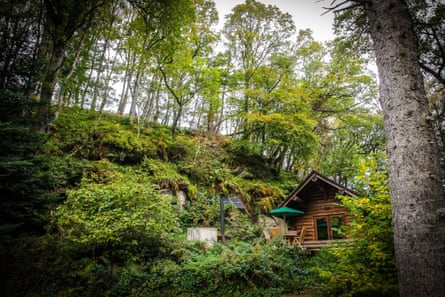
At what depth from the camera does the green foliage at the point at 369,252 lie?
356 cm

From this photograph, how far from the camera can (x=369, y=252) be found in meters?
3.90

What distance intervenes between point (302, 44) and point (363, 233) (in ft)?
56.1

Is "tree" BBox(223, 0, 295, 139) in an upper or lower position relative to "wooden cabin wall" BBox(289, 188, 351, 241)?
upper

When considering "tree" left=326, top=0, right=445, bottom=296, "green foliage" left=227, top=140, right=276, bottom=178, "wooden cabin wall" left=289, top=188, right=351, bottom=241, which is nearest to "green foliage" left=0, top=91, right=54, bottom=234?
"tree" left=326, top=0, right=445, bottom=296

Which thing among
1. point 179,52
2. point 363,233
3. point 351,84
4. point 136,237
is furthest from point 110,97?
point 363,233

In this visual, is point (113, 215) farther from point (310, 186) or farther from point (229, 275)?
point (310, 186)

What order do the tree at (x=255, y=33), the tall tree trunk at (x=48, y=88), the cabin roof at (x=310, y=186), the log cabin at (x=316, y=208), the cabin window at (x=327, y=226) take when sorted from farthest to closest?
the tree at (x=255, y=33) → the cabin window at (x=327, y=226) → the log cabin at (x=316, y=208) → the cabin roof at (x=310, y=186) → the tall tree trunk at (x=48, y=88)

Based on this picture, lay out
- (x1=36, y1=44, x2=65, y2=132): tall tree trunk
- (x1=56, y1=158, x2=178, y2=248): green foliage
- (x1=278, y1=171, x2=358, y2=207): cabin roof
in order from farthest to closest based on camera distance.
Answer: (x1=278, y1=171, x2=358, y2=207): cabin roof → (x1=36, y1=44, x2=65, y2=132): tall tree trunk → (x1=56, y1=158, x2=178, y2=248): green foliage

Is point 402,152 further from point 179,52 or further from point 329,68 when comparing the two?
point 329,68

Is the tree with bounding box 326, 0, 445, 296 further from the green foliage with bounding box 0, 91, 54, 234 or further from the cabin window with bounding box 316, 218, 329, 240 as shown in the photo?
the cabin window with bounding box 316, 218, 329, 240

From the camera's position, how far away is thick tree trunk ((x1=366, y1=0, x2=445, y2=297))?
2594 millimetres

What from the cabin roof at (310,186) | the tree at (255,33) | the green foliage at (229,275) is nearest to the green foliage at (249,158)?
the tree at (255,33)

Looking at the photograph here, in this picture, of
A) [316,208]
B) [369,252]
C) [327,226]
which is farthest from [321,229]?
[369,252]

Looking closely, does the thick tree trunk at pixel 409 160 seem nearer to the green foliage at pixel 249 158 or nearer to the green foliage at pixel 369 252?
the green foliage at pixel 369 252
